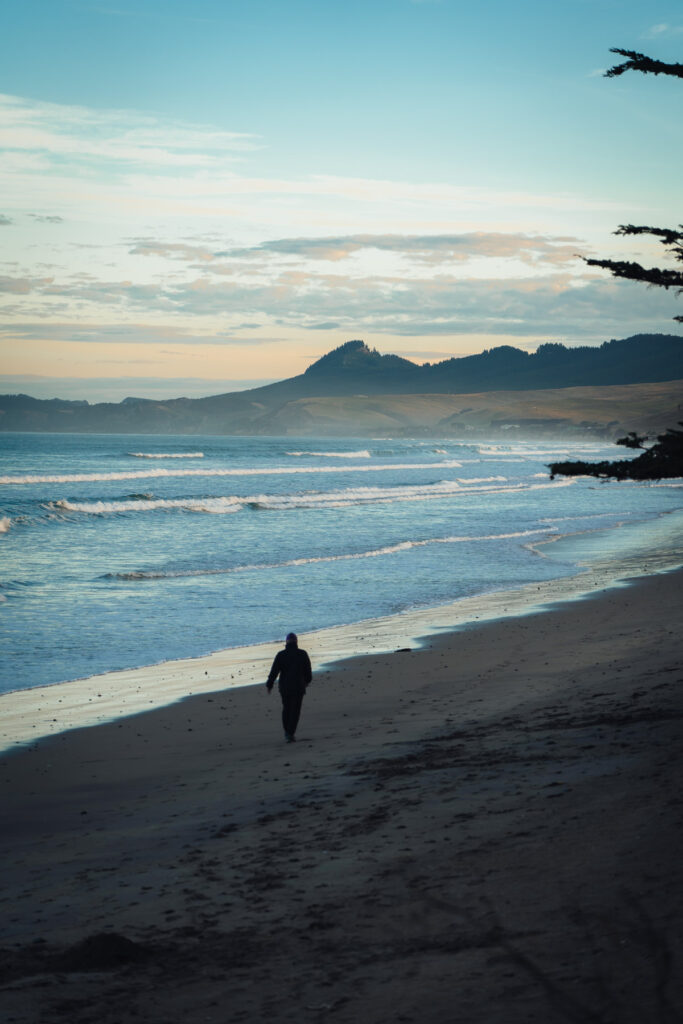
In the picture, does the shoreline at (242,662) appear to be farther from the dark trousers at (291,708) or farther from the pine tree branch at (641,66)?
the pine tree branch at (641,66)

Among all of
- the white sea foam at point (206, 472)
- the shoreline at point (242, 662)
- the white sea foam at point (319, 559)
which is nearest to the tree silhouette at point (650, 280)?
the shoreline at point (242, 662)

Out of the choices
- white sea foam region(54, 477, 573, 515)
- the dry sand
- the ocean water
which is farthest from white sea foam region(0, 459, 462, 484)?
the dry sand

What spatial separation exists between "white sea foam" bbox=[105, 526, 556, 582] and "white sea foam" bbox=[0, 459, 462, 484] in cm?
4315

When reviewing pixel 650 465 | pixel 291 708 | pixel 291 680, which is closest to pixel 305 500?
pixel 291 680

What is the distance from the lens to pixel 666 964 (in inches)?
189

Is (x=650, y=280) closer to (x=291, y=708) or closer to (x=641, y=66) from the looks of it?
(x=641, y=66)

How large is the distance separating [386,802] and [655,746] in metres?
2.55

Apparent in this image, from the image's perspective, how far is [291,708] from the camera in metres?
11.0

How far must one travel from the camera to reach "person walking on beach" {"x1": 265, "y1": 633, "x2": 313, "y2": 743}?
1105 centimetres

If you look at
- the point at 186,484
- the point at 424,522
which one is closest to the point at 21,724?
the point at 424,522

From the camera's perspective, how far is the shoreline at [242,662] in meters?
12.5

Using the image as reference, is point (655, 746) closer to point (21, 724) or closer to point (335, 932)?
point (335, 932)

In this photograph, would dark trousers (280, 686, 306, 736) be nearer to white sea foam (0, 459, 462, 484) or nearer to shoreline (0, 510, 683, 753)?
shoreline (0, 510, 683, 753)

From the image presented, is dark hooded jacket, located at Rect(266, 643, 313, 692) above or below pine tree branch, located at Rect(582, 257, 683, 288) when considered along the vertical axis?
below
